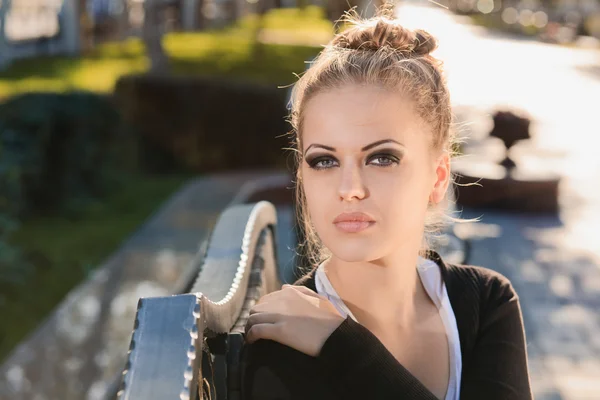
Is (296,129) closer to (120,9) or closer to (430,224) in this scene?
(430,224)

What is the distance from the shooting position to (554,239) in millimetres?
8516

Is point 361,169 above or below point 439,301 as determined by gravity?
above

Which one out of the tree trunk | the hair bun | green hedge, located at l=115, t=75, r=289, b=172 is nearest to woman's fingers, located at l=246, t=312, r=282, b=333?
the hair bun

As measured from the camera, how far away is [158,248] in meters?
7.66

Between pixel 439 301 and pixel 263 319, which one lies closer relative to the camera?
pixel 263 319

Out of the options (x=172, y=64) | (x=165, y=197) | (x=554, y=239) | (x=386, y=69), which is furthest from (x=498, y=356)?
(x=172, y=64)

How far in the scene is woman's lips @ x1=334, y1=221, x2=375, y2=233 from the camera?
1651 millimetres

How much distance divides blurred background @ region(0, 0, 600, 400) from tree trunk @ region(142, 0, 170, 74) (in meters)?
0.03

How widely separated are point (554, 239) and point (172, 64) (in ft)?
29.0

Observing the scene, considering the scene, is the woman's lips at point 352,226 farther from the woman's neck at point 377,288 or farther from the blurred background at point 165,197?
the blurred background at point 165,197

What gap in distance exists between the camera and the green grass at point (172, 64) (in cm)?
1311

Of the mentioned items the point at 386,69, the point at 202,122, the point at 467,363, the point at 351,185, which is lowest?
the point at 202,122

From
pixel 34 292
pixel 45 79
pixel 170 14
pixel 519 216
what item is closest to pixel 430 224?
pixel 34 292

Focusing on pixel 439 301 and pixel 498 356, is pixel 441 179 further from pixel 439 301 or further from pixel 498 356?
pixel 498 356
